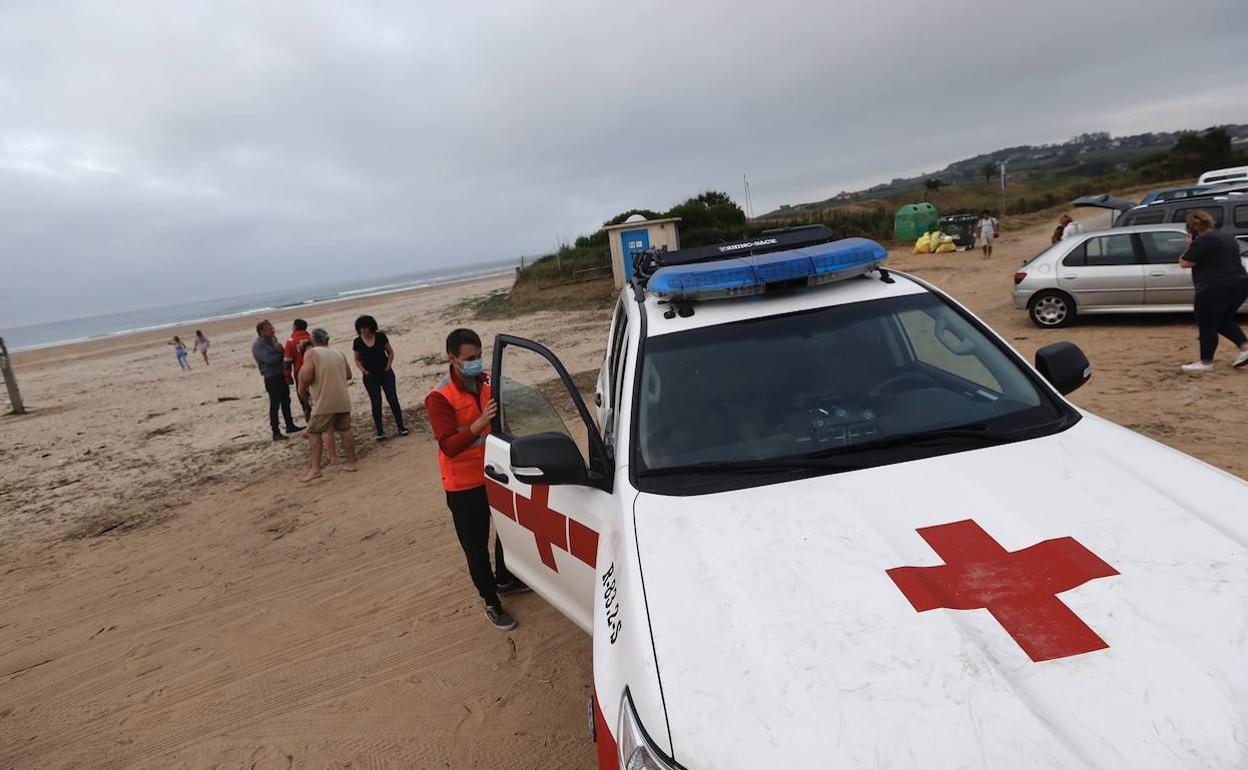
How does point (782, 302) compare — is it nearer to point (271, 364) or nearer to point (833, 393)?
point (833, 393)

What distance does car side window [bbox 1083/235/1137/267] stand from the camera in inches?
384

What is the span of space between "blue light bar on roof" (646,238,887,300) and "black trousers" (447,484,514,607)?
1744 mm

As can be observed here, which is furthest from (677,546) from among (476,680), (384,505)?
(384,505)

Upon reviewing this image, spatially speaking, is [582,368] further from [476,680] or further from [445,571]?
[476,680]

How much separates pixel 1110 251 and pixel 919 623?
35.7 ft

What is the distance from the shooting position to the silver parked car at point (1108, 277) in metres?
9.41

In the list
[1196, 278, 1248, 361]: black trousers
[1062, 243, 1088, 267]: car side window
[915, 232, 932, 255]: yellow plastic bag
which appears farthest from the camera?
[915, 232, 932, 255]: yellow plastic bag

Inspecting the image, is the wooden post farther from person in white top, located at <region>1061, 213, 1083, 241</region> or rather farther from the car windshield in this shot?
person in white top, located at <region>1061, 213, 1083, 241</region>

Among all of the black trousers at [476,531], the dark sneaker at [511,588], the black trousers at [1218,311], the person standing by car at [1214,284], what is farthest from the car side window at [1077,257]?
the black trousers at [476,531]

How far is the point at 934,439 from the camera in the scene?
90.8 inches

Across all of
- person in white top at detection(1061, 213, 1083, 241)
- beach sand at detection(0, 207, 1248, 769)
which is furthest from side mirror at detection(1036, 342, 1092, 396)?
person in white top at detection(1061, 213, 1083, 241)

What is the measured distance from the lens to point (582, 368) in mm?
11508

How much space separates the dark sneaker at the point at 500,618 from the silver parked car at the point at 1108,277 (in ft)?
32.6

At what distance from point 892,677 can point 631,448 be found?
1.22 meters
